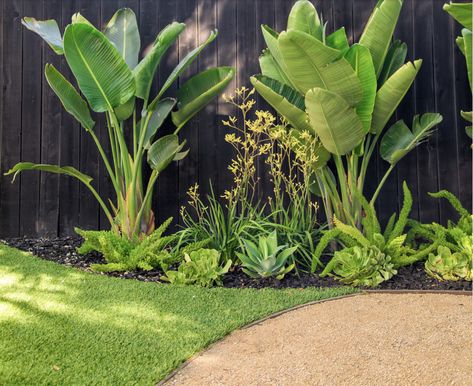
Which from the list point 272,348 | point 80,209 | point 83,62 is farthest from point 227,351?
point 80,209

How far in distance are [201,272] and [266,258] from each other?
1.49 ft

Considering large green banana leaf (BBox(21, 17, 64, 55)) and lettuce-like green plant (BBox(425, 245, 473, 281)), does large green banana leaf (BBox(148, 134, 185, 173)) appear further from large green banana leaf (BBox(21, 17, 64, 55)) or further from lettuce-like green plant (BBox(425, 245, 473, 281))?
lettuce-like green plant (BBox(425, 245, 473, 281))

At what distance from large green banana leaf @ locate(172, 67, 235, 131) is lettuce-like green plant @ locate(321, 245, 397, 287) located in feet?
5.52

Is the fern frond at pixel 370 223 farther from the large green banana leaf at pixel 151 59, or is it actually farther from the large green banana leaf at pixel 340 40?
the large green banana leaf at pixel 151 59

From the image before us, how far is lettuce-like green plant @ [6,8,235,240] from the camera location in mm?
3486

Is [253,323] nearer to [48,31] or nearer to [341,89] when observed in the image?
[341,89]

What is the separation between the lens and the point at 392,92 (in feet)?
11.5

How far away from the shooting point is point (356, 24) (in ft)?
14.0

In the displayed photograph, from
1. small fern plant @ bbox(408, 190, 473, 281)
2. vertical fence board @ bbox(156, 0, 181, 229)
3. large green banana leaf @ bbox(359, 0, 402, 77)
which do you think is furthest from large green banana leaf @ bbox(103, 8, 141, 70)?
small fern plant @ bbox(408, 190, 473, 281)

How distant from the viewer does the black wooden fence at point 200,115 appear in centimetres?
416

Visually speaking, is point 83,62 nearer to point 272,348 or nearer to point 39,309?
point 39,309

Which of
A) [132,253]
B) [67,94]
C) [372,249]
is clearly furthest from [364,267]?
[67,94]

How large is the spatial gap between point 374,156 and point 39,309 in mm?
2997

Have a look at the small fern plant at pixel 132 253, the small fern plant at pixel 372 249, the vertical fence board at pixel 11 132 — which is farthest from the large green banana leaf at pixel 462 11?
the vertical fence board at pixel 11 132
